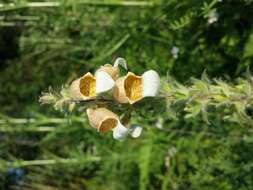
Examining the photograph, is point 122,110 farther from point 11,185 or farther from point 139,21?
point 11,185

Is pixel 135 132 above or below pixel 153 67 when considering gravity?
below

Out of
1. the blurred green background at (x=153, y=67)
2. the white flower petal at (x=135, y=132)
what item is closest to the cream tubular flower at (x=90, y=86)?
the white flower petal at (x=135, y=132)

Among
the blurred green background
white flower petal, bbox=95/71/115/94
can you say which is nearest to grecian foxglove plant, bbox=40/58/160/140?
white flower petal, bbox=95/71/115/94

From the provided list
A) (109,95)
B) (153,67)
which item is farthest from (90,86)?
(153,67)

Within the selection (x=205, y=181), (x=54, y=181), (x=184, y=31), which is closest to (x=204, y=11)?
(x=184, y=31)

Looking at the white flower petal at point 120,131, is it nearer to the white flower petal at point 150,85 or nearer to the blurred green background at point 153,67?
the white flower petal at point 150,85

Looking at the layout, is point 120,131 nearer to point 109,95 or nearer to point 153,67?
point 109,95

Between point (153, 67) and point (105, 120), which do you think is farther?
point (153, 67)
